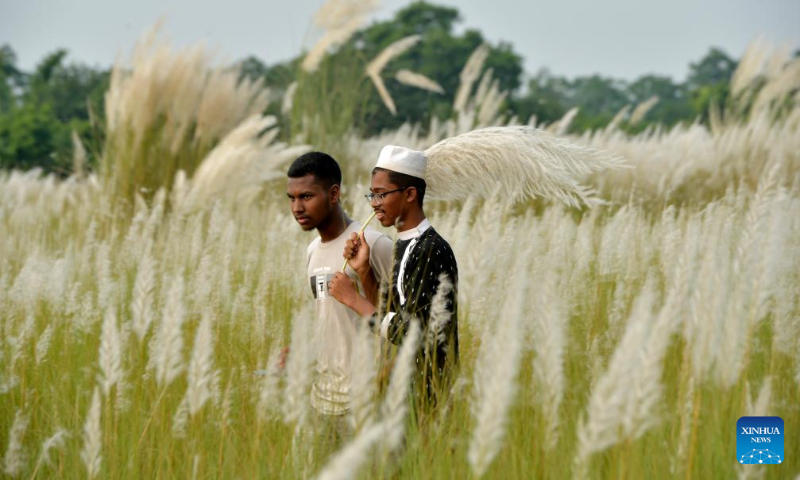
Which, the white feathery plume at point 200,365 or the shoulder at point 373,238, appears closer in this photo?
the white feathery plume at point 200,365

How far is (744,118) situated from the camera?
405 inches

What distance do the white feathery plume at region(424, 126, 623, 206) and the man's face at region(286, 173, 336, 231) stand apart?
0.37m

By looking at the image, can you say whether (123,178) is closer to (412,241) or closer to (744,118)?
(412,241)

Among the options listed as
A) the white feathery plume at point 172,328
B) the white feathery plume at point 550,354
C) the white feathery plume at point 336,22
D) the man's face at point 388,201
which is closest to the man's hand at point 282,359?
the man's face at point 388,201

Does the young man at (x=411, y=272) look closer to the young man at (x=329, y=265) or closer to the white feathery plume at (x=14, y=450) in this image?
the young man at (x=329, y=265)

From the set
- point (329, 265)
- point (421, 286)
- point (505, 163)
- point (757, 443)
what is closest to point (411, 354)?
point (421, 286)

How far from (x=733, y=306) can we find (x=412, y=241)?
1.08 m

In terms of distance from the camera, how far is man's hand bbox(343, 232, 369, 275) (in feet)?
8.56

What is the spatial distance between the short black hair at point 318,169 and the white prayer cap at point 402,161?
219 mm

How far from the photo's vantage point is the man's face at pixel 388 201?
2674mm

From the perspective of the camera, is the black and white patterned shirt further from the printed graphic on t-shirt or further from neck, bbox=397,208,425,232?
the printed graphic on t-shirt


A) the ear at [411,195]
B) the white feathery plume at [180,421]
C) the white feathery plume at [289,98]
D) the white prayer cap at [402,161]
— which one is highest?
the white feathery plume at [289,98]

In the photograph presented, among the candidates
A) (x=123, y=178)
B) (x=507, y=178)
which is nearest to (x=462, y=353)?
(x=507, y=178)

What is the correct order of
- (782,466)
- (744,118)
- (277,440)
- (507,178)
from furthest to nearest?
(744,118), (507,178), (277,440), (782,466)
